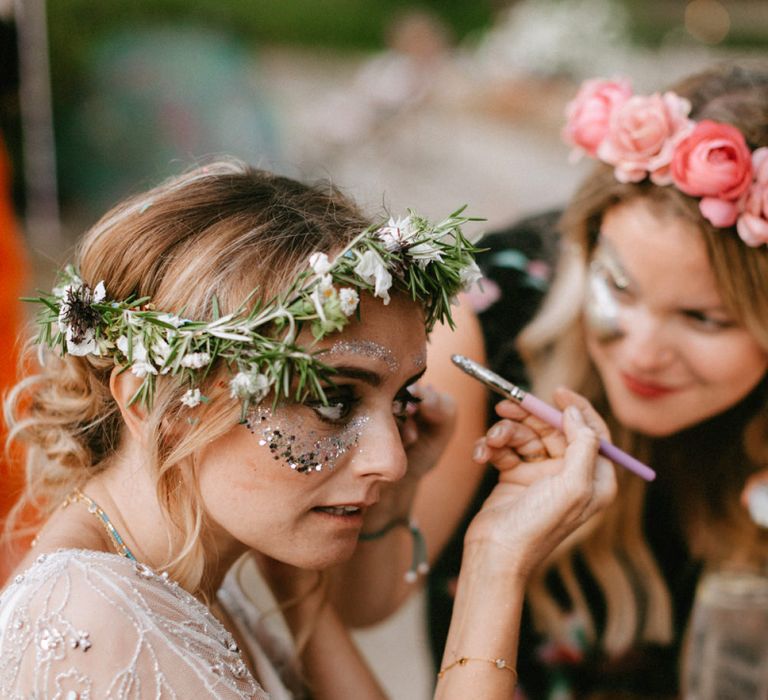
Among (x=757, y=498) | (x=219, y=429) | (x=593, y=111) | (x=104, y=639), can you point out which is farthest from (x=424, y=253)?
(x=757, y=498)

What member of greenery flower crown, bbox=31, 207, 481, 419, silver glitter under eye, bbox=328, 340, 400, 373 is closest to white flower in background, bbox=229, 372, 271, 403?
greenery flower crown, bbox=31, 207, 481, 419

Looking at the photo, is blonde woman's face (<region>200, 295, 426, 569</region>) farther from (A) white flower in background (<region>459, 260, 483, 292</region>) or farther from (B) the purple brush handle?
(B) the purple brush handle

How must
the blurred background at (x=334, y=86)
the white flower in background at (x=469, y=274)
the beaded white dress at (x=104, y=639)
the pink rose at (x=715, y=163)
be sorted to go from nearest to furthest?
the beaded white dress at (x=104, y=639)
the white flower in background at (x=469, y=274)
the pink rose at (x=715, y=163)
the blurred background at (x=334, y=86)

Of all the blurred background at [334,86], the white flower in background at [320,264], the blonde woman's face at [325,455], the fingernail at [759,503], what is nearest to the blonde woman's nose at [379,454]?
the blonde woman's face at [325,455]

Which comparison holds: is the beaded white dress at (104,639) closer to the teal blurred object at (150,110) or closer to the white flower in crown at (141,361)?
the white flower in crown at (141,361)

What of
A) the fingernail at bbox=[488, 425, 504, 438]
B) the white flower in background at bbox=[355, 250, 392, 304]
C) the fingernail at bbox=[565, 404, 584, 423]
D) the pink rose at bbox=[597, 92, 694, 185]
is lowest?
the fingernail at bbox=[488, 425, 504, 438]

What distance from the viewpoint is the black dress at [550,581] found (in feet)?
7.52

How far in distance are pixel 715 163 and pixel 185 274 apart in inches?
43.8

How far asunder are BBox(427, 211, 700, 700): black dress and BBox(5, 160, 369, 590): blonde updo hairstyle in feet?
2.97

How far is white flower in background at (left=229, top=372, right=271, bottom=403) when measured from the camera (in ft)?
3.98

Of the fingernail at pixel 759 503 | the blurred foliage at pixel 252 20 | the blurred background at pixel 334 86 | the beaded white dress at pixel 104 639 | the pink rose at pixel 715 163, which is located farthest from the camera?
the blurred background at pixel 334 86

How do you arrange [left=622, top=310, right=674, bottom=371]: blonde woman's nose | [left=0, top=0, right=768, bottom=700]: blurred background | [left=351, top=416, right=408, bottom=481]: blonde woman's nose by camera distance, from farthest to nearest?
[left=0, top=0, right=768, bottom=700]: blurred background → [left=622, top=310, right=674, bottom=371]: blonde woman's nose → [left=351, top=416, right=408, bottom=481]: blonde woman's nose

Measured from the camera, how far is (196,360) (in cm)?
123

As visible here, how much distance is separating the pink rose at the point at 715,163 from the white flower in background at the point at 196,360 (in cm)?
109
